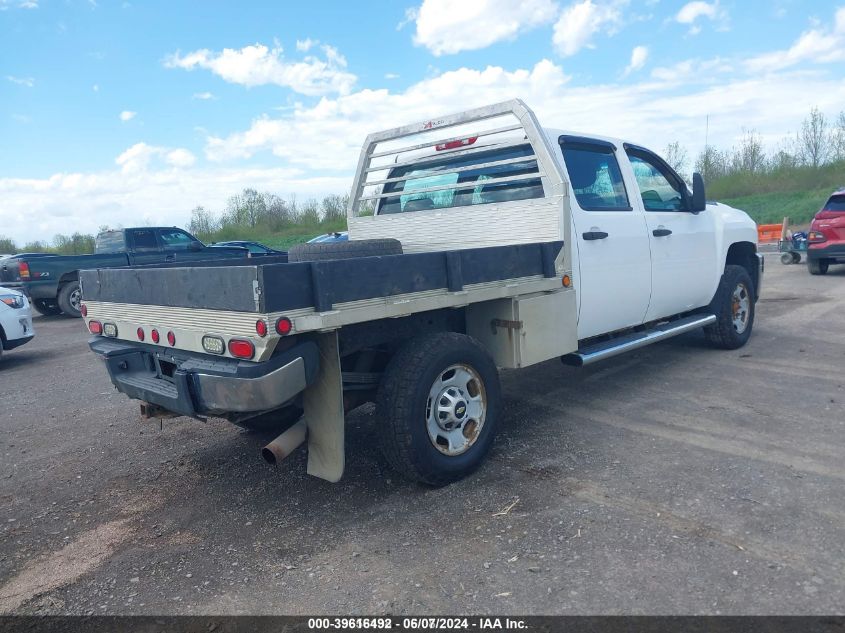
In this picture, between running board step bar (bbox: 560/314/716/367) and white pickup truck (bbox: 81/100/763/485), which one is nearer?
white pickup truck (bbox: 81/100/763/485)

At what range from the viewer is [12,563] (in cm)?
323

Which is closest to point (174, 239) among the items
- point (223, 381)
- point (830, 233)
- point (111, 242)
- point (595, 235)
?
point (111, 242)

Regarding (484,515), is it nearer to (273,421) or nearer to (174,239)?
(273,421)

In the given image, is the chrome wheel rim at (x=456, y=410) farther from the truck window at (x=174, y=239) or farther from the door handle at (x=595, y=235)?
the truck window at (x=174, y=239)

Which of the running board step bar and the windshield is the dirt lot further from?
the windshield

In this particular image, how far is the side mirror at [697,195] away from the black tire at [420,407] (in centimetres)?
324

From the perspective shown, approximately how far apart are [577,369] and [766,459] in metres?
2.60

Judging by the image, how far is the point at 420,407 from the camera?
138 inches

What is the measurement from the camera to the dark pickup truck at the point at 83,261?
12992 millimetres

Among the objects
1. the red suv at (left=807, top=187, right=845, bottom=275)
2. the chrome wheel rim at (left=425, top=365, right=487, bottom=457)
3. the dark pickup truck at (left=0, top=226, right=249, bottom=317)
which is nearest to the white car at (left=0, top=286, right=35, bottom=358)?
the dark pickup truck at (left=0, top=226, right=249, bottom=317)

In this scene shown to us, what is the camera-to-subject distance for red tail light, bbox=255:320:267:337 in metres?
2.90

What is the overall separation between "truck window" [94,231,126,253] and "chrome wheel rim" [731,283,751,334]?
1235cm

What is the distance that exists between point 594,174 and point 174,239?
1212cm

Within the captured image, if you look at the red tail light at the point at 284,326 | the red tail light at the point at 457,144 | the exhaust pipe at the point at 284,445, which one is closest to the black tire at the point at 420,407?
the exhaust pipe at the point at 284,445
